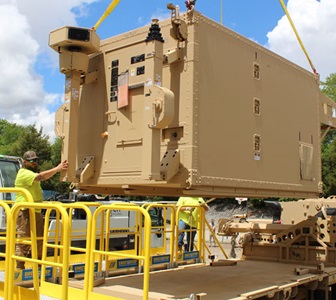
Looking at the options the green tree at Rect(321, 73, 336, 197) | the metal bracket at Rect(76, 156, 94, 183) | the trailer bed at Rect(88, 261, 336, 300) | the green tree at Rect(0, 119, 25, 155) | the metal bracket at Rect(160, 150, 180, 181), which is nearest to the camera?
the trailer bed at Rect(88, 261, 336, 300)

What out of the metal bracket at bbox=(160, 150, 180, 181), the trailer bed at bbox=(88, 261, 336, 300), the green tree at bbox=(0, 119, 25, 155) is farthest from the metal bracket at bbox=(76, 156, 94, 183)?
the green tree at bbox=(0, 119, 25, 155)

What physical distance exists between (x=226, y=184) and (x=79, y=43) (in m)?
2.79

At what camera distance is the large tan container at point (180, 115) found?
5.59 m

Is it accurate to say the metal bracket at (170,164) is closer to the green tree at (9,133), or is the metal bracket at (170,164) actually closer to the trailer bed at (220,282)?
the trailer bed at (220,282)

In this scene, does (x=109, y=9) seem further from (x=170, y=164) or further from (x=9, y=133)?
(x=9, y=133)

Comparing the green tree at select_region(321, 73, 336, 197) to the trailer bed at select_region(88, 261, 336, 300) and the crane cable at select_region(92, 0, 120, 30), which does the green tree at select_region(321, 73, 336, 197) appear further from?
the crane cable at select_region(92, 0, 120, 30)

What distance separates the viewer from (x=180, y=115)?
5695 millimetres

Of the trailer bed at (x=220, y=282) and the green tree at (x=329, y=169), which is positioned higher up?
the green tree at (x=329, y=169)

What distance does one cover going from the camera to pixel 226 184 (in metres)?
6.16

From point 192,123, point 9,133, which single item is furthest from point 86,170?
point 9,133

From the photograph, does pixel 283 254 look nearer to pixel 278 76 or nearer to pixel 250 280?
pixel 250 280

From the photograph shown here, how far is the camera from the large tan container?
5.59 m

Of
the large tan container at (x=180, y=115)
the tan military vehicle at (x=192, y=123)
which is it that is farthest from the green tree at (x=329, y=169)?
the large tan container at (x=180, y=115)

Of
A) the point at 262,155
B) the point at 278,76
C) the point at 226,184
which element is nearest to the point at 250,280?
the point at 226,184
